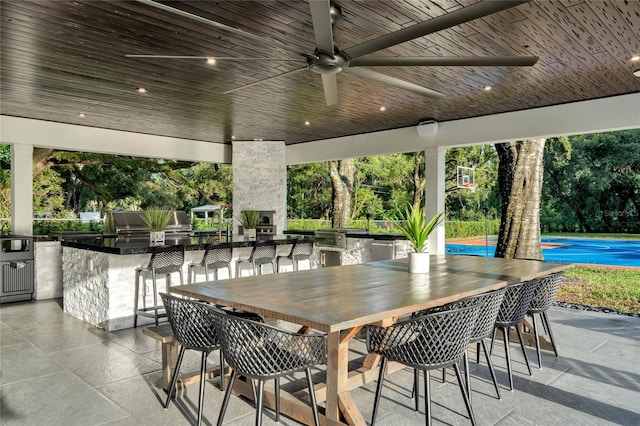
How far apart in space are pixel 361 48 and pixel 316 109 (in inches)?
130

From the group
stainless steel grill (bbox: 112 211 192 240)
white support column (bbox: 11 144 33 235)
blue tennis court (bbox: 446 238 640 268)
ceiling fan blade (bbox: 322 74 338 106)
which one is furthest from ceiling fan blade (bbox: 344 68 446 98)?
blue tennis court (bbox: 446 238 640 268)

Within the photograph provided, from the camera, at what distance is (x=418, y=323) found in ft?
7.59

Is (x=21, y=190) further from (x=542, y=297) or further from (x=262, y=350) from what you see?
(x=542, y=297)

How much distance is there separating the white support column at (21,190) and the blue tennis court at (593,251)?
39.4ft

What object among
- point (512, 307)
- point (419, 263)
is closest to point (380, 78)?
point (419, 263)

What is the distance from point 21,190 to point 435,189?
6371 mm

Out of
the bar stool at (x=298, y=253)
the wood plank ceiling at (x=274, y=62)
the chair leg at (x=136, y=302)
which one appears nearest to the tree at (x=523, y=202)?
the wood plank ceiling at (x=274, y=62)

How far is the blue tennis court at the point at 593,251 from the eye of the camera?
41.3 ft

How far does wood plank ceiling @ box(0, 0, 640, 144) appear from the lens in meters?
3.06

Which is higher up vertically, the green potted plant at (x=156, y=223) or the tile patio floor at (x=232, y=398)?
the green potted plant at (x=156, y=223)

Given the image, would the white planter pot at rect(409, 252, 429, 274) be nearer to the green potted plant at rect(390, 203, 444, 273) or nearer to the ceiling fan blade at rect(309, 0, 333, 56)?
the green potted plant at rect(390, 203, 444, 273)

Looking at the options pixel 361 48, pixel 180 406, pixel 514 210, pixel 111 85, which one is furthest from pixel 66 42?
pixel 514 210

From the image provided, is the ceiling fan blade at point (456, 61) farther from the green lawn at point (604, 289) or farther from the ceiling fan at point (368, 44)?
the green lawn at point (604, 289)

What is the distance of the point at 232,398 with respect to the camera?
2904mm
